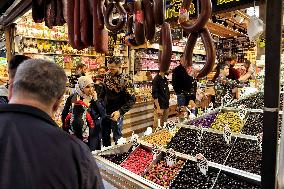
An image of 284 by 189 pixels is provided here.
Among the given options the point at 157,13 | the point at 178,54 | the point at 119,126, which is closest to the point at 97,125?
the point at 119,126

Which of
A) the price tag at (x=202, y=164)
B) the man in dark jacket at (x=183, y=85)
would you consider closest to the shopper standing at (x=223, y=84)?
the man in dark jacket at (x=183, y=85)

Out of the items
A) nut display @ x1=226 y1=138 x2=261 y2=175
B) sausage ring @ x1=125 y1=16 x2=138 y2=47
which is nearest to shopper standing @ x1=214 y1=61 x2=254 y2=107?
nut display @ x1=226 y1=138 x2=261 y2=175

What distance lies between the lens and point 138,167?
3082 millimetres

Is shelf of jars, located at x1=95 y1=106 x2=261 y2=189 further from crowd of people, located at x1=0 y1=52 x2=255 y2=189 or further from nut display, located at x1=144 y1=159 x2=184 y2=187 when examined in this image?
crowd of people, located at x1=0 y1=52 x2=255 y2=189

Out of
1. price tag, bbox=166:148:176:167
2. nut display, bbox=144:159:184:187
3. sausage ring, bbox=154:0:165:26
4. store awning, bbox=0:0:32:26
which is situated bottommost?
nut display, bbox=144:159:184:187

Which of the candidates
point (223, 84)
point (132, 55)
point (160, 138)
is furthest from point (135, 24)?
point (132, 55)

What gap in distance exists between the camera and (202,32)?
1843 mm

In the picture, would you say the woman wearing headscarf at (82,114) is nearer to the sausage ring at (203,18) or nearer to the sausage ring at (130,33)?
the sausage ring at (130,33)

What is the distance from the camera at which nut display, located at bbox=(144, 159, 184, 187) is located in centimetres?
275

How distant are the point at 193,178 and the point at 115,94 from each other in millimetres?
3044

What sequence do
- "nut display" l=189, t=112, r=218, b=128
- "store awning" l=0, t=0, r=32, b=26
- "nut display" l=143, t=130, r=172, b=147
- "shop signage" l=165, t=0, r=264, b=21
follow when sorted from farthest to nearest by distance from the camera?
1. "nut display" l=189, t=112, r=218, b=128
2. "store awning" l=0, t=0, r=32, b=26
3. "shop signage" l=165, t=0, r=264, b=21
4. "nut display" l=143, t=130, r=172, b=147

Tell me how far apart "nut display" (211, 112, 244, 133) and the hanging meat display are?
7.36 ft

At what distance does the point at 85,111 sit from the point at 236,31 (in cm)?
1154

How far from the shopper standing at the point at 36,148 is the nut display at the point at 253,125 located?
2843 millimetres
